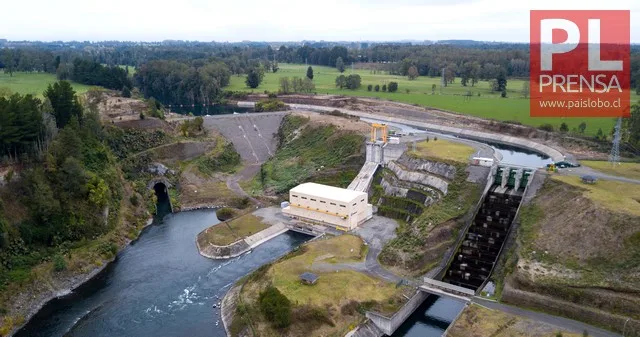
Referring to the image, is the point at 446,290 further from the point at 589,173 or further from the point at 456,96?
the point at 456,96

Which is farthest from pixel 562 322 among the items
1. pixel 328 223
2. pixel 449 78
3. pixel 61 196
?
pixel 449 78

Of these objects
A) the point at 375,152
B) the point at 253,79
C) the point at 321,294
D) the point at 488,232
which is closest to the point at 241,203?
the point at 375,152

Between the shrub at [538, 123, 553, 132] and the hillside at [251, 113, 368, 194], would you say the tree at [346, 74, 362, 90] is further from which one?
the shrub at [538, 123, 553, 132]

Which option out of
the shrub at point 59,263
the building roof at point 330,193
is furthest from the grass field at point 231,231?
the shrub at point 59,263

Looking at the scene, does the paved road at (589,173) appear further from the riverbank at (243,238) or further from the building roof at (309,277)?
the riverbank at (243,238)

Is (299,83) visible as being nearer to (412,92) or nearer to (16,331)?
(412,92)

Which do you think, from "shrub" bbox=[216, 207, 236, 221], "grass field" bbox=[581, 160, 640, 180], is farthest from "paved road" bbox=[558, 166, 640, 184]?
"shrub" bbox=[216, 207, 236, 221]
